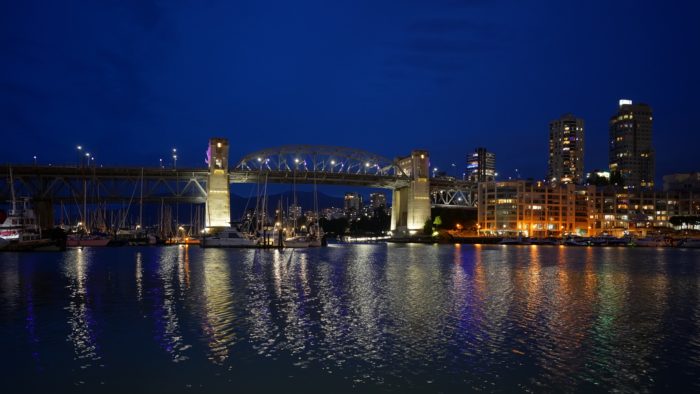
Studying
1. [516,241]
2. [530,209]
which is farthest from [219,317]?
[530,209]

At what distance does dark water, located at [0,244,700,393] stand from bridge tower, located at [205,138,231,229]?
240ft

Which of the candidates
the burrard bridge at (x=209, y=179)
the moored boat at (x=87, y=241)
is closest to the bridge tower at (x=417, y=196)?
the burrard bridge at (x=209, y=179)

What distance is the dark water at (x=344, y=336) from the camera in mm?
14523

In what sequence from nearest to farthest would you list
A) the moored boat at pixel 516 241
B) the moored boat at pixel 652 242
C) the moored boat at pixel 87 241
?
the moored boat at pixel 87 241
the moored boat at pixel 652 242
the moored boat at pixel 516 241

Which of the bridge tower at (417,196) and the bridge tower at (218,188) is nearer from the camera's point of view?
the bridge tower at (218,188)

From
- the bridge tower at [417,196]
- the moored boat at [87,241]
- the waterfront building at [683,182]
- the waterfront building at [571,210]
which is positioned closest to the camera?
the moored boat at [87,241]

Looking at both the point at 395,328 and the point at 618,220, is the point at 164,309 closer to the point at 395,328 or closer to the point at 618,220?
the point at 395,328

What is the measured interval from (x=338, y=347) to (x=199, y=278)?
21.5 meters

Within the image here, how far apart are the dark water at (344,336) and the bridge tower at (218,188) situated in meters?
73.1

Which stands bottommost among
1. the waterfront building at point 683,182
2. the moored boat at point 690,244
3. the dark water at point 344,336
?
the moored boat at point 690,244

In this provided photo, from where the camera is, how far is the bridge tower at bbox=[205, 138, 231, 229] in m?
108

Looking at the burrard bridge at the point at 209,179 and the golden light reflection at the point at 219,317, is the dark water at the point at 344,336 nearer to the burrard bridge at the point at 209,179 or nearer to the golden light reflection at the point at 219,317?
the golden light reflection at the point at 219,317

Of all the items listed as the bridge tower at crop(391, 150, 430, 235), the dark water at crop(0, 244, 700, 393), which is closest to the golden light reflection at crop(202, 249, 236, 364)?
the dark water at crop(0, 244, 700, 393)

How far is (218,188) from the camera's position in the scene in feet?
359
